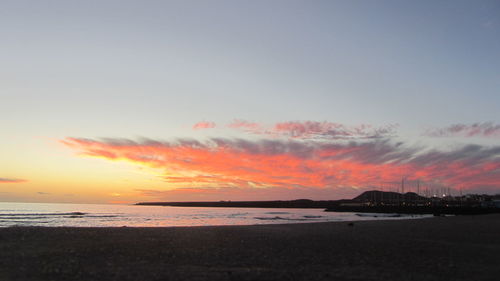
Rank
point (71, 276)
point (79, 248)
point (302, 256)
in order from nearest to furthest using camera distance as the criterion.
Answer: point (71, 276) < point (302, 256) < point (79, 248)

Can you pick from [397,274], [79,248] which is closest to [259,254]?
[397,274]

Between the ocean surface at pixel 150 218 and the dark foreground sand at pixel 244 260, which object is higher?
the dark foreground sand at pixel 244 260

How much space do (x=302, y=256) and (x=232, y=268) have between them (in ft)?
15.7

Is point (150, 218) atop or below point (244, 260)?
below

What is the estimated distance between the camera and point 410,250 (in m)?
20.5

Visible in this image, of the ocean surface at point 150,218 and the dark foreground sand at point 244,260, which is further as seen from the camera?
the ocean surface at point 150,218

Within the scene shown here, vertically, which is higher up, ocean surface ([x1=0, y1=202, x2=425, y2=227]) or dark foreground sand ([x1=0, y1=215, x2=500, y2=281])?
dark foreground sand ([x1=0, y1=215, x2=500, y2=281])

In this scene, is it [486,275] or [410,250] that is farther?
[410,250]

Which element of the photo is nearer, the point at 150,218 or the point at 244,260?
the point at 244,260

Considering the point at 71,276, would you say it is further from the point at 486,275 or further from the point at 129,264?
the point at 486,275

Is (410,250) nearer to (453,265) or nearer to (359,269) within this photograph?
(453,265)

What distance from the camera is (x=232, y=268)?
14.4 meters

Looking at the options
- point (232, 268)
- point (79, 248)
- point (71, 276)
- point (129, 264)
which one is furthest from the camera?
point (79, 248)

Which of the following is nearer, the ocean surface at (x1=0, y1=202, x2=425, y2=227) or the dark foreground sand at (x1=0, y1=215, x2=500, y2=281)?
the dark foreground sand at (x1=0, y1=215, x2=500, y2=281)
